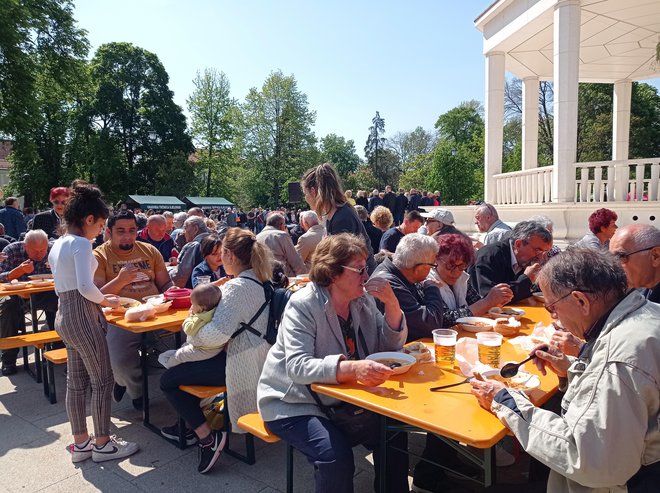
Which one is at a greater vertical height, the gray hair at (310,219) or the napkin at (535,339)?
the gray hair at (310,219)

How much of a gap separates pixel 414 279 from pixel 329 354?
944mm

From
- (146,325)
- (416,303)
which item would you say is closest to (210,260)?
(146,325)

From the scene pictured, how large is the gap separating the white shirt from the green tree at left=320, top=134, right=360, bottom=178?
65.3 m

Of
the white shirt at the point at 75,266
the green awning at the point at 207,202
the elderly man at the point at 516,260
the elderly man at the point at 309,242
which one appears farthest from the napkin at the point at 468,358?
the green awning at the point at 207,202

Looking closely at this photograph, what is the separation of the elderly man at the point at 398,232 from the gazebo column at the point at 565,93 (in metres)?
4.13

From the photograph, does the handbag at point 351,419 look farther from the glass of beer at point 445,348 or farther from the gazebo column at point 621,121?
the gazebo column at point 621,121

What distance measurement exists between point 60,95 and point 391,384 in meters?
24.8

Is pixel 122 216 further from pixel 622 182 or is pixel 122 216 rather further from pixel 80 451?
pixel 622 182

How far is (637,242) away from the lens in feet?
9.11

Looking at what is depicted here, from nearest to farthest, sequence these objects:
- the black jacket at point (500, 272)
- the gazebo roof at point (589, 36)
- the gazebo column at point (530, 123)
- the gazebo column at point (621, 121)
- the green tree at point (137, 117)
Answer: the black jacket at point (500, 272) → the gazebo roof at point (589, 36) → the gazebo column at point (530, 123) → the gazebo column at point (621, 121) → the green tree at point (137, 117)

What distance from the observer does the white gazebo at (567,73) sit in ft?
29.4

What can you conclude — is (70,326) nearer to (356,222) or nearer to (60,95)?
(356,222)

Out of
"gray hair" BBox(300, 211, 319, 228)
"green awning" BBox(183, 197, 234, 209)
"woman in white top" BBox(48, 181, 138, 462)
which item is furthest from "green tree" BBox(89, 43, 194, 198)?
"woman in white top" BBox(48, 181, 138, 462)

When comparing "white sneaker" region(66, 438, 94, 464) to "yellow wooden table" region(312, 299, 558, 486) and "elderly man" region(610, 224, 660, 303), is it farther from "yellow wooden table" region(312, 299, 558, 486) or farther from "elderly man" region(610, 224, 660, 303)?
"elderly man" region(610, 224, 660, 303)
